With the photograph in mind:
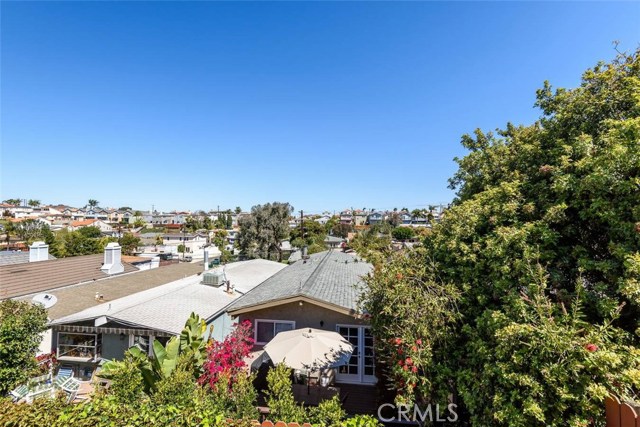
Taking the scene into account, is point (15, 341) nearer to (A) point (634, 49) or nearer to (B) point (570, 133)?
(B) point (570, 133)

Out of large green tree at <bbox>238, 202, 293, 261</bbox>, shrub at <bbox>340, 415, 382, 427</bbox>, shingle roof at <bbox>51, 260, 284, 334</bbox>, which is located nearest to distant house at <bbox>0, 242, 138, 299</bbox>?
shingle roof at <bbox>51, 260, 284, 334</bbox>

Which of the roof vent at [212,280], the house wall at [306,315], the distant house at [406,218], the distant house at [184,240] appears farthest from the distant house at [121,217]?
the house wall at [306,315]

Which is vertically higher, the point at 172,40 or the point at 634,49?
the point at 172,40

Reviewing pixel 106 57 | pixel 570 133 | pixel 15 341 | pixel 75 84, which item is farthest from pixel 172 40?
pixel 570 133

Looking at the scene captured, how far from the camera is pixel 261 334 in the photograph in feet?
38.5

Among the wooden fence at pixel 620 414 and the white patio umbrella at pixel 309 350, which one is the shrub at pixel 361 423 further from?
the wooden fence at pixel 620 414

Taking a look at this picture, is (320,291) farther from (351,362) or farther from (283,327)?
(351,362)

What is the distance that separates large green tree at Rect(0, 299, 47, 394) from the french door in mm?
10404

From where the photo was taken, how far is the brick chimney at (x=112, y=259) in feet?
73.5

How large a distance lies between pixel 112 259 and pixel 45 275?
455cm

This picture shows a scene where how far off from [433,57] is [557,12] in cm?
611

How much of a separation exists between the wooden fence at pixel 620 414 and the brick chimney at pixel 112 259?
92.5 feet

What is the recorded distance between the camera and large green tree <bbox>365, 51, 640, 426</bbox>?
423cm

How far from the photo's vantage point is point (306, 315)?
37.3 feet
